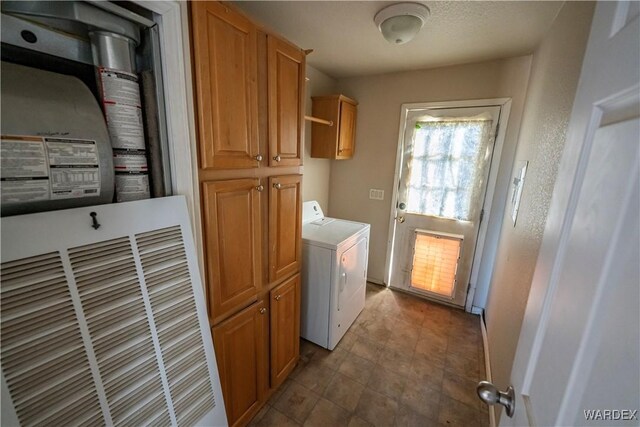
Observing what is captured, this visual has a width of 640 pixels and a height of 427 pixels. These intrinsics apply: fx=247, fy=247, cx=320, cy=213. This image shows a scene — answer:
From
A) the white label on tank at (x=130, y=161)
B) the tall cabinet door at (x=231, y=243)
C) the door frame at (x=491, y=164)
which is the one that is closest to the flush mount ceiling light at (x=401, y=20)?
the door frame at (x=491, y=164)

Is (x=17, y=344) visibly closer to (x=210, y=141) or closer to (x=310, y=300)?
(x=210, y=141)

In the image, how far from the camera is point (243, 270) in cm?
126

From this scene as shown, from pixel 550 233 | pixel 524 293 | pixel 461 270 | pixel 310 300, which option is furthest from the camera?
pixel 461 270

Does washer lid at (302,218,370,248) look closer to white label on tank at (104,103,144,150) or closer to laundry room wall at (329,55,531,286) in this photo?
laundry room wall at (329,55,531,286)

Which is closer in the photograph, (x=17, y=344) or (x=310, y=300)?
(x=17, y=344)

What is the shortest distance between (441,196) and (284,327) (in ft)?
6.60

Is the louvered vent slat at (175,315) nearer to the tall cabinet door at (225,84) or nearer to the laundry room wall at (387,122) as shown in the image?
the tall cabinet door at (225,84)

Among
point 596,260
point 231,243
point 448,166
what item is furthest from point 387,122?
point 596,260

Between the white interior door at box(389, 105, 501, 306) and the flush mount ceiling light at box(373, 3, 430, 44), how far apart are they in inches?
43.5

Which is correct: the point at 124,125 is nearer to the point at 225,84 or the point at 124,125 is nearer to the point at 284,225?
the point at 225,84

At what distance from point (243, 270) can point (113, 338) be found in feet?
1.85

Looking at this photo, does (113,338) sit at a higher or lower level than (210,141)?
lower

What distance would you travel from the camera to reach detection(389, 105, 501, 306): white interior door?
2.38m

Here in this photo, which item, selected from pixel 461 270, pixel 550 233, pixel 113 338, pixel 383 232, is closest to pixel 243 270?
pixel 113 338
